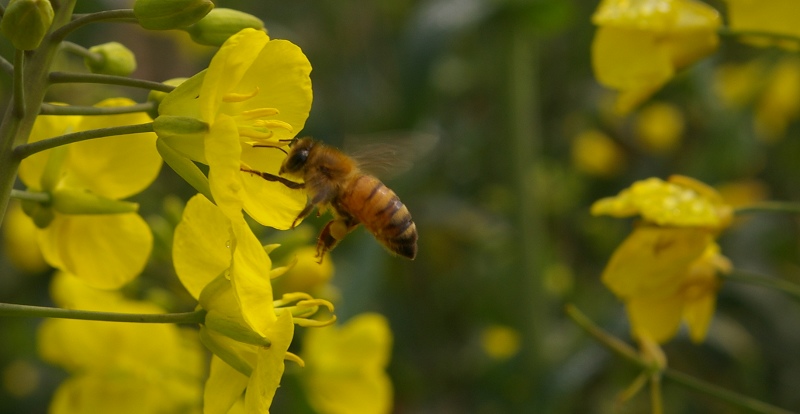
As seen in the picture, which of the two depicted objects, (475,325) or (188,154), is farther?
(475,325)

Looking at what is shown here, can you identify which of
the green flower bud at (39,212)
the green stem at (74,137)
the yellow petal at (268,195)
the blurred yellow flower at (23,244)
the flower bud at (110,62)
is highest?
the green stem at (74,137)

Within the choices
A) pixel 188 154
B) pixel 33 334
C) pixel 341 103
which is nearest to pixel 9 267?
pixel 33 334

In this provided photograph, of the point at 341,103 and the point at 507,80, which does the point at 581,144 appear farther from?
the point at 507,80

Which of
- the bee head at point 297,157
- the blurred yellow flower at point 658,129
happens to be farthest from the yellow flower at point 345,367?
the blurred yellow flower at point 658,129

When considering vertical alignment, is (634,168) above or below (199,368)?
below

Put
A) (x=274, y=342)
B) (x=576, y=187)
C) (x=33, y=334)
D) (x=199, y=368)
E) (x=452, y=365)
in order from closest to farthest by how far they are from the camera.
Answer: (x=274, y=342) → (x=199, y=368) → (x=33, y=334) → (x=452, y=365) → (x=576, y=187)

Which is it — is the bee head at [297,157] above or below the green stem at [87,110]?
below

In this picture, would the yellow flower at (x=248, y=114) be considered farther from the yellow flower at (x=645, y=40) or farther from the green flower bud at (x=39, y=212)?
the yellow flower at (x=645, y=40)

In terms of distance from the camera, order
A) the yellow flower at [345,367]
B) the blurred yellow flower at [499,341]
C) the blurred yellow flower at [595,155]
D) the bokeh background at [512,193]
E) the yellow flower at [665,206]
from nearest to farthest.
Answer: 1. the yellow flower at [665,206]
2. the yellow flower at [345,367]
3. the bokeh background at [512,193]
4. the blurred yellow flower at [499,341]
5. the blurred yellow flower at [595,155]
